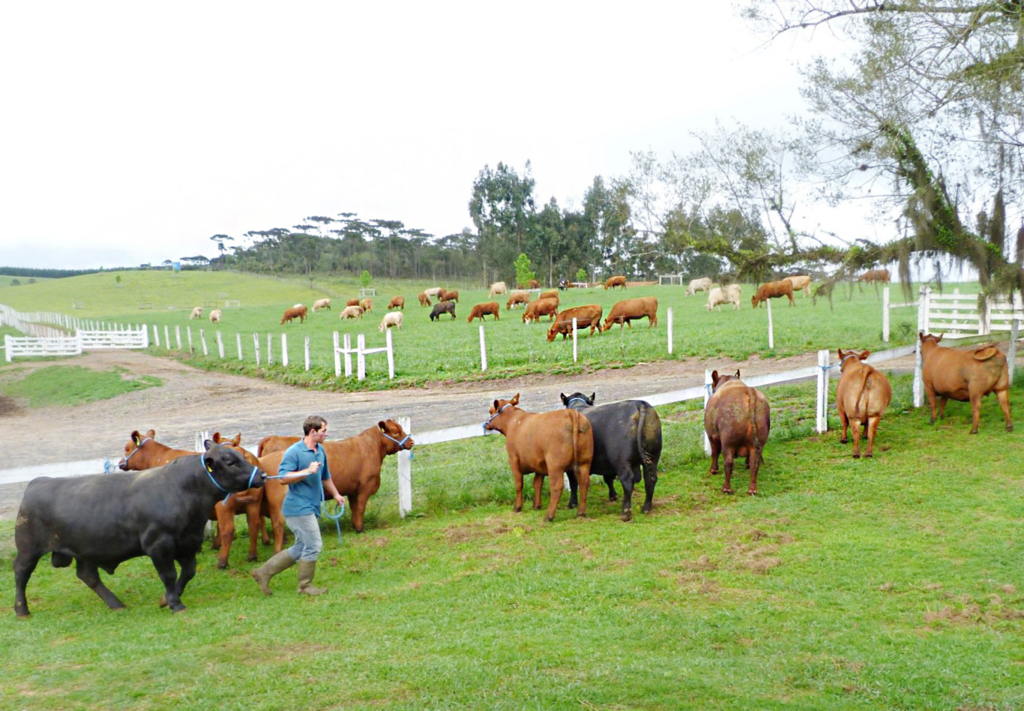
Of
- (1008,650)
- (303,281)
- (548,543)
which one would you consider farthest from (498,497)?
(303,281)

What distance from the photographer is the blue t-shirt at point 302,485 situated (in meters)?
7.23

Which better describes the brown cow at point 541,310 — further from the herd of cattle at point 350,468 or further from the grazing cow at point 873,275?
the herd of cattle at point 350,468

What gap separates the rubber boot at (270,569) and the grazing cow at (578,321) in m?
22.5

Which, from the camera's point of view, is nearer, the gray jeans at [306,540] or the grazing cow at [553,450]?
the gray jeans at [306,540]

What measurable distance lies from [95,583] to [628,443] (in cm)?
547

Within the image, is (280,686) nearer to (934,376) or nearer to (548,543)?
(548,543)

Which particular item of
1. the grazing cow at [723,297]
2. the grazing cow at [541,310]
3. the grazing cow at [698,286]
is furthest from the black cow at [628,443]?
the grazing cow at [698,286]

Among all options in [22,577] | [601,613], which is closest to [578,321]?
[601,613]

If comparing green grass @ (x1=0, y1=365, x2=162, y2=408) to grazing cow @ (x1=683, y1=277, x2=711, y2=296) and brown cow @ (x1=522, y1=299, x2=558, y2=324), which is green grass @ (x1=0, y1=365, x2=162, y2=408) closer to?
brown cow @ (x1=522, y1=299, x2=558, y2=324)

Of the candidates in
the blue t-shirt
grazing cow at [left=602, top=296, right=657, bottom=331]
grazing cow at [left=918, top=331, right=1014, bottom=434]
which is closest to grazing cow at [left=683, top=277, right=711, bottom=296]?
grazing cow at [left=602, top=296, right=657, bottom=331]

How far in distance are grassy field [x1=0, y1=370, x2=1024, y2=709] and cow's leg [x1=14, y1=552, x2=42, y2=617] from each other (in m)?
0.11

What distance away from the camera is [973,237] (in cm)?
1312

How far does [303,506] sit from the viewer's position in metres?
7.23

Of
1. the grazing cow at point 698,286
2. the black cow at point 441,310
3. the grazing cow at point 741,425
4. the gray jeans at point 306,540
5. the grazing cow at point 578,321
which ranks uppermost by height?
the grazing cow at point 698,286
